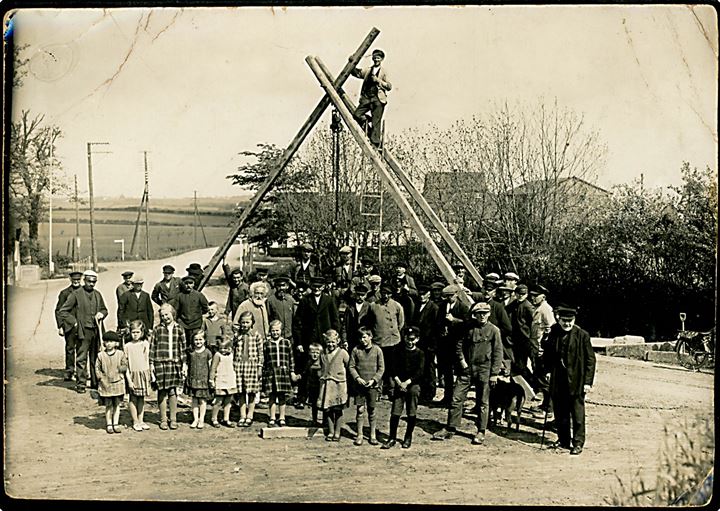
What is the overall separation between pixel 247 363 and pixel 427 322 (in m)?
2.09

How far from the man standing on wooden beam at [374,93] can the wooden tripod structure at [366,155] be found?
12cm

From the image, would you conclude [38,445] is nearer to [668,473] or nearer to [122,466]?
[122,466]

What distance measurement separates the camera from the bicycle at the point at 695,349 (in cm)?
804

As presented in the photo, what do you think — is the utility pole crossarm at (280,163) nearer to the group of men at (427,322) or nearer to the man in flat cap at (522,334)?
the group of men at (427,322)

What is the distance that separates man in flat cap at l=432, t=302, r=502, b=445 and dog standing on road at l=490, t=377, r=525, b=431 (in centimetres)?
35

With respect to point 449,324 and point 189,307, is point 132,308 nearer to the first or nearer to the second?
point 189,307

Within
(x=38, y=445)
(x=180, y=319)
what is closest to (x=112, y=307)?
(x=180, y=319)

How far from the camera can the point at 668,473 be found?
7133 millimetres

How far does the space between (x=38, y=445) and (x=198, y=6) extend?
4744mm

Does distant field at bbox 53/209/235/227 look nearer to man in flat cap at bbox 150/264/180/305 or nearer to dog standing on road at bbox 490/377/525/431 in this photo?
man in flat cap at bbox 150/264/180/305

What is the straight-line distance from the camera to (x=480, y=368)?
7.61 m

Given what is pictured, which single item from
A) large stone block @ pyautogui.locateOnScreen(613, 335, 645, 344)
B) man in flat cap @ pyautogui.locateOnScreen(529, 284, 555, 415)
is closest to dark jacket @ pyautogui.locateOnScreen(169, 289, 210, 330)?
man in flat cap @ pyautogui.locateOnScreen(529, 284, 555, 415)

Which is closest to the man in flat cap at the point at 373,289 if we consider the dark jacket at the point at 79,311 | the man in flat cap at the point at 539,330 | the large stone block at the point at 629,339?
the man in flat cap at the point at 539,330

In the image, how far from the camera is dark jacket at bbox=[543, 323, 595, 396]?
24.0 feet
